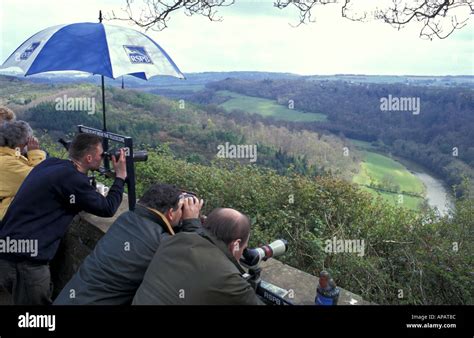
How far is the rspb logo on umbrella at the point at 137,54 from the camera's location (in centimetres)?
359

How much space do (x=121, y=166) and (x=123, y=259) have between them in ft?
3.58

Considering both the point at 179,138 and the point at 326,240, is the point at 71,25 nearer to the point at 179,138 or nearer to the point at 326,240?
the point at 326,240

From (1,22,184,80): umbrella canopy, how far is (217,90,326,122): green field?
30048mm

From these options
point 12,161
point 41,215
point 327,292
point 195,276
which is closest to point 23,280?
point 41,215

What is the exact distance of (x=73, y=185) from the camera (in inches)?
118

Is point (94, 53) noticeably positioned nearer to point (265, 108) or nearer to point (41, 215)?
point (41, 215)

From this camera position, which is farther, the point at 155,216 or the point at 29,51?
the point at 29,51

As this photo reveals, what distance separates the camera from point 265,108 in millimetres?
38969

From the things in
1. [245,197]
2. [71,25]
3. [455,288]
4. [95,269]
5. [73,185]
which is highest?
[71,25]
